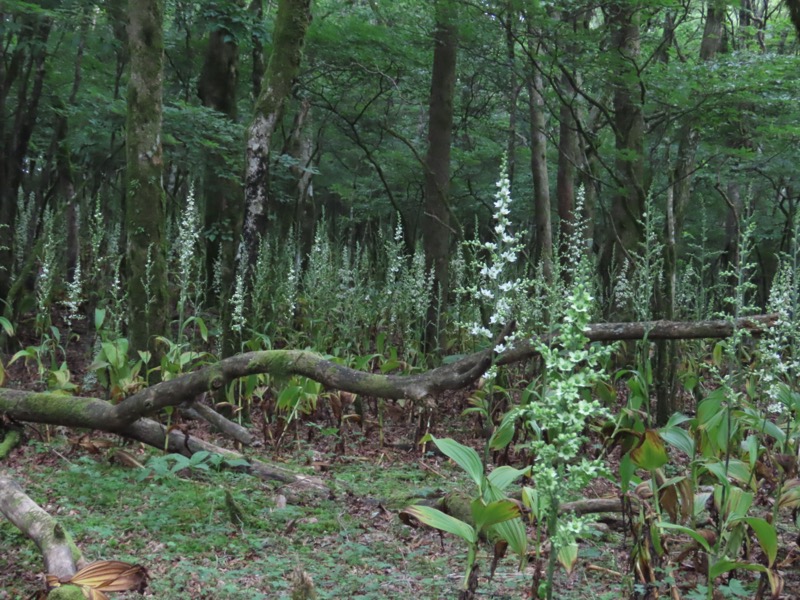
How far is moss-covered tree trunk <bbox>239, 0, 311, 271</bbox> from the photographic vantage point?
620 cm

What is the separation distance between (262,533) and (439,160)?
6.63 metres

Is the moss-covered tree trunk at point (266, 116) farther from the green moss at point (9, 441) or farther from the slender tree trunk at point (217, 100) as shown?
the slender tree trunk at point (217, 100)

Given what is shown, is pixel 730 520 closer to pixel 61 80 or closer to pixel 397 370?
pixel 397 370

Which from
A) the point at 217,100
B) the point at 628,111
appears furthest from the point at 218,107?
the point at 628,111

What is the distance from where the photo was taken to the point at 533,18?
726 cm

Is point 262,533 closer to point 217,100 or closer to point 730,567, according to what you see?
point 730,567

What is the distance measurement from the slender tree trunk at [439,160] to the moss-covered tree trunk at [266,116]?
9.22 feet

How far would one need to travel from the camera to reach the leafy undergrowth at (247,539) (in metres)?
3.03

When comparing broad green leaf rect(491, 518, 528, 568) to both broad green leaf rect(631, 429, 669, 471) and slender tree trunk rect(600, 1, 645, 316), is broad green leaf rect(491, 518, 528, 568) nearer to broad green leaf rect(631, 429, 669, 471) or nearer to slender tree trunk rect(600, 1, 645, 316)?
broad green leaf rect(631, 429, 669, 471)

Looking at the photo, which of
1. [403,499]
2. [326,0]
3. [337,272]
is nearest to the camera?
[403,499]

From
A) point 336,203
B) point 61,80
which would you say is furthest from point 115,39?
point 336,203

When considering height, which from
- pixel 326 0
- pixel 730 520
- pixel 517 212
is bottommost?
pixel 730 520

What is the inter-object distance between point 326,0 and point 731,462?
16851 millimetres

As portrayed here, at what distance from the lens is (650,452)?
9.70ft
